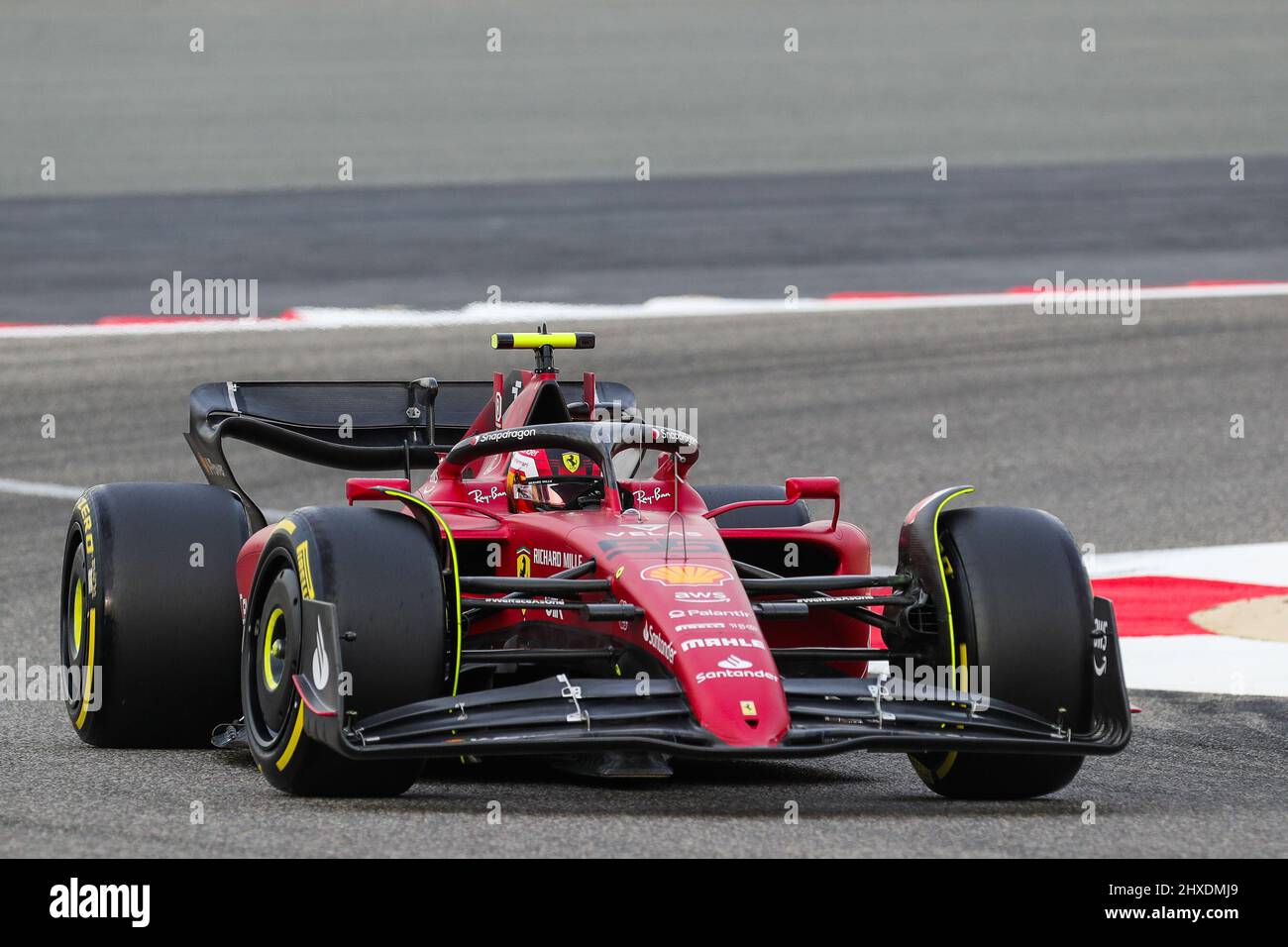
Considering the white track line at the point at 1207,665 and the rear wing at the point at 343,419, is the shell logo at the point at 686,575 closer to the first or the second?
the rear wing at the point at 343,419

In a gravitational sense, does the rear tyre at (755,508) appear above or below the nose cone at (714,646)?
above

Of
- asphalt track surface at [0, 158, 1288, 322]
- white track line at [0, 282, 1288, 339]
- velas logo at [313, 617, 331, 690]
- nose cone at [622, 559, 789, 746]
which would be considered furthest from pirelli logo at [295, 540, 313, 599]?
asphalt track surface at [0, 158, 1288, 322]

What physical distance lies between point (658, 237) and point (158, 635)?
22586 mm

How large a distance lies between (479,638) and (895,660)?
1445 mm

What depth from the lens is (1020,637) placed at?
24.2 feet

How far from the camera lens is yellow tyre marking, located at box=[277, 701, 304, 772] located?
7023 mm

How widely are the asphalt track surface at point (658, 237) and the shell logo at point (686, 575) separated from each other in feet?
56.0

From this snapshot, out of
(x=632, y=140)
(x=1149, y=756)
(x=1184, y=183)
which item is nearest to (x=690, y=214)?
(x=1184, y=183)

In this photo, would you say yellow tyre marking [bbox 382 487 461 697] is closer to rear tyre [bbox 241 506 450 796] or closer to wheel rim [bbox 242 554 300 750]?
rear tyre [bbox 241 506 450 796]

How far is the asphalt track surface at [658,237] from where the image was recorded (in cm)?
2592

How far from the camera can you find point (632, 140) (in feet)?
158

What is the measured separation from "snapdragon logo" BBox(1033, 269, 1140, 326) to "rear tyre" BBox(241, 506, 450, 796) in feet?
53.2

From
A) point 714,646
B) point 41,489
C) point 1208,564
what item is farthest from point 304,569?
point 41,489
